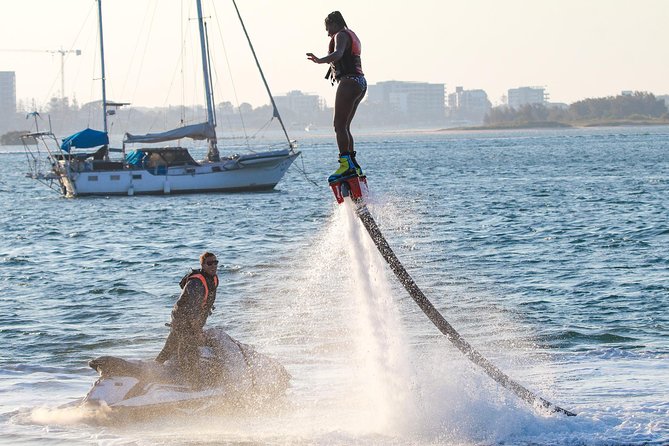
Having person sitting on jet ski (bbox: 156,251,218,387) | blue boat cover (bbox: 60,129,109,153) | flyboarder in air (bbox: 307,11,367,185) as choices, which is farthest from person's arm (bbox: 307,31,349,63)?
blue boat cover (bbox: 60,129,109,153)

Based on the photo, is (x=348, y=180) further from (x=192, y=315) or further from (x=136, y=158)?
(x=136, y=158)

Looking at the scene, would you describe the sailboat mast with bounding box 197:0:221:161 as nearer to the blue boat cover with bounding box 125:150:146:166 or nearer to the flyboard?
the blue boat cover with bounding box 125:150:146:166

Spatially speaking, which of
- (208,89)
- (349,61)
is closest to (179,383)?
(349,61)

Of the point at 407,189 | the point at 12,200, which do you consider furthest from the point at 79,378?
the point at 12,200

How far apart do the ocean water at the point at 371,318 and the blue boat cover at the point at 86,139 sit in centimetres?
1375

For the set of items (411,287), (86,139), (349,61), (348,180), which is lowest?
(411,287)

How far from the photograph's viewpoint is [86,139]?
70250 mm

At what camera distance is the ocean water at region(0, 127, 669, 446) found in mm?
15680

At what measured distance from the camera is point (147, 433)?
51.9 ft

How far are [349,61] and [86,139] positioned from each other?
58.7m

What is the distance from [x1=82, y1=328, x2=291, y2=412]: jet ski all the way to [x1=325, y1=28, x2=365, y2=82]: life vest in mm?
4799

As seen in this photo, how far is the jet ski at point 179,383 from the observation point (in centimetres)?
1630

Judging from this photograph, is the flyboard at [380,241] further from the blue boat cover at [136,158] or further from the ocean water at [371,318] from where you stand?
the blue boat cover at [136,158]

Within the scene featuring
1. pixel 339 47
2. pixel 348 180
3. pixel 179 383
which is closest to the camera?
pixel 339 47
